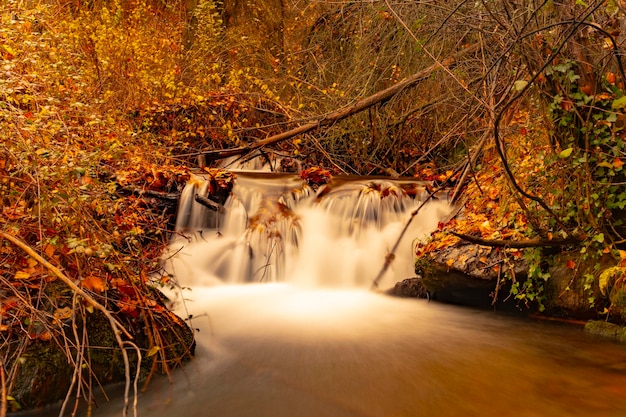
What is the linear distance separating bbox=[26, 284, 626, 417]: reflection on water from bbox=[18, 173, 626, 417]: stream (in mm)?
12

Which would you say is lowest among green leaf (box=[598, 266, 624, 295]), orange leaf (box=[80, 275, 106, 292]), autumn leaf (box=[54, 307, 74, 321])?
autumn leaf (box=[54, 307, 74, 321])

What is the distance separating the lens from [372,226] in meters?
6.40

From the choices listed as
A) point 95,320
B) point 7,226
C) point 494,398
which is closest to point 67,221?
point 7,226

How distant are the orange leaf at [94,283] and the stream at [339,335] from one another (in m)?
0.69

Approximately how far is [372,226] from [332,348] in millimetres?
2812

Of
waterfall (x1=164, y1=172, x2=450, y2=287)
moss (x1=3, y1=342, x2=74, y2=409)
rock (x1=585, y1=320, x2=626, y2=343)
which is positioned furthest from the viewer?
waterfall (x1=164, y1=172, x2=450, y2=287)

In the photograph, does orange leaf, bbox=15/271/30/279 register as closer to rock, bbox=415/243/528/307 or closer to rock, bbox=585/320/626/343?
rock, bbox=415/243/528/307

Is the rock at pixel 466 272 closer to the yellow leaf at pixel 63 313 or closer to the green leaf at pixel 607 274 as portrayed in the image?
the green leaf at pixel 607 274

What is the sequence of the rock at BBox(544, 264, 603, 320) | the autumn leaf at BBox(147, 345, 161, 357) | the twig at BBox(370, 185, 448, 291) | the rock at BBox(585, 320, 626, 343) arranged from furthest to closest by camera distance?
the twig at BBox(370, 185, 448, 291)
the rock at BBox(544, 264, 603, 320)
the rock at BBox(585, 320, 626, 343)
the autumn leaf at BBox(147, 345, 161, 357)

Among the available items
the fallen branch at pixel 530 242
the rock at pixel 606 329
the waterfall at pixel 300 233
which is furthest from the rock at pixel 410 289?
the rock at pixel 606 329

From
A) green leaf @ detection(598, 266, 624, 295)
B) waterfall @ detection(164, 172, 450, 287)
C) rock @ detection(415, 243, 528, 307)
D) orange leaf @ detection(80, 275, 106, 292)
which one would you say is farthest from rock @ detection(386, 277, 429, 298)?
orange leaf @ detection(80, 275, 106, 292)

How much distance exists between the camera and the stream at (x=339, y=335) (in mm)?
2920

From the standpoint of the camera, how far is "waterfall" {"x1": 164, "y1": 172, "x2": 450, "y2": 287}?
5969 mm

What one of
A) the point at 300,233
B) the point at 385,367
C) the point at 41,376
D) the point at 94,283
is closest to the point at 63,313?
the point at 94,283
